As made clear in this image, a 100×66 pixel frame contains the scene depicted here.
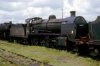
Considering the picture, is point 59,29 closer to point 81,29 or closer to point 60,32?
point 60,32

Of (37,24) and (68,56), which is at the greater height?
(37,24)

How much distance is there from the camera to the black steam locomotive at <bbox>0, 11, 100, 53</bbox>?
21.0 m

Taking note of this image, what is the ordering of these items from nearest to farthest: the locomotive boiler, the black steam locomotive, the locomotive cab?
the black steam locomotive < the locomotive cab < the locomotive boiler

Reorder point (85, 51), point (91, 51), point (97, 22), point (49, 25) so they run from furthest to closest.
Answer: point (49, 25) → point (85, 51) → point (91, 51) → point (97, 22)

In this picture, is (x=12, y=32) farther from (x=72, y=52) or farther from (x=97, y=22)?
→ (x=97, y=22)

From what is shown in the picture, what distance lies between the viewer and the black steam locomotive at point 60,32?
2105 centimetres

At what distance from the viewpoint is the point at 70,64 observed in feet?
57.3

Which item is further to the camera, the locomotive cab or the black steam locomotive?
the locomotive cab

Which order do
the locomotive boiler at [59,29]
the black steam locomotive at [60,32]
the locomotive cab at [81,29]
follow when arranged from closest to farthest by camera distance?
1. the black steam locomotive at [60,32]
2. the locomotive cab at [81,29]
3. the locomotive boiler at [59,29]

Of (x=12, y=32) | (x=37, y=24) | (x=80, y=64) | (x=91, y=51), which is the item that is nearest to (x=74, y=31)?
(x=91, y=51)

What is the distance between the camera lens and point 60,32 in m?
26.8

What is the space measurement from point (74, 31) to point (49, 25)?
21.5 ft

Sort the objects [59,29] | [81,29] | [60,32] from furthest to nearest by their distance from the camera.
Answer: [59,29], [60,32], [81,29]

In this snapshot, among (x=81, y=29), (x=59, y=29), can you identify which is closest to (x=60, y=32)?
(x=59, y=29)
